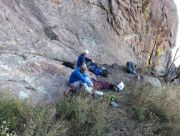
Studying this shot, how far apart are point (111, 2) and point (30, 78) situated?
7.13 meters

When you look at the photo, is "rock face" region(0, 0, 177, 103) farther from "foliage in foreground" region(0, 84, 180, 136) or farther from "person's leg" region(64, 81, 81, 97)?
"foliage in foreground" region(0, 84, 180, 136)

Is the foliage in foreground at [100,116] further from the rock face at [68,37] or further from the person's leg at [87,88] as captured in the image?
the rock face at [68,37]

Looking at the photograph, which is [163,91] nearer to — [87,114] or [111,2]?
[87,114]

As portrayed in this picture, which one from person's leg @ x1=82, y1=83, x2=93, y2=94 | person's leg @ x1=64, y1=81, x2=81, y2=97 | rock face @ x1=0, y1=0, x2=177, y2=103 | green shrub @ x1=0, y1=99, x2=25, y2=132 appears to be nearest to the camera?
green shrub @ x1=0, y1=99, x2=25, y2=132

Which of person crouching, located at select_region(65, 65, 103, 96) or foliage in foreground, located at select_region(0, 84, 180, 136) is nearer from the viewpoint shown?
foliage in foreground, located at select_region(0, 84, 180, 136)

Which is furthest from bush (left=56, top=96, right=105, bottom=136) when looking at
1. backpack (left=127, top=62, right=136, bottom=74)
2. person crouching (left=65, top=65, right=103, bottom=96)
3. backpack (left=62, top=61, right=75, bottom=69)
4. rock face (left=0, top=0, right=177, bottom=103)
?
backpack (left=127, top=62, right=136, bottom=74)

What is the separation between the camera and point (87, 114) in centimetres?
1205

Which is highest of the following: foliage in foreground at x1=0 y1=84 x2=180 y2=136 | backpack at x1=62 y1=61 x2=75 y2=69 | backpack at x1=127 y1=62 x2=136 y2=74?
foliage in foreground at x1=0 y1=84 x2=180 y2=136

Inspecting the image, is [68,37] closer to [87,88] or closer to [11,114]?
[87,88]

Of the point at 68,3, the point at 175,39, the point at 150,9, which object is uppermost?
the point at 68,3

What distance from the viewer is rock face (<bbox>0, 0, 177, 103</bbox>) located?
14.4 m

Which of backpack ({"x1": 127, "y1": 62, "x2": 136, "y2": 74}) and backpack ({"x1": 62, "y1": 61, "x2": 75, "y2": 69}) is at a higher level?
backpack ({"x1": 62, "y1": 61, "x2": 75, "y2": 69})

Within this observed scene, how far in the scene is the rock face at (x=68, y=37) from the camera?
47.1 ft

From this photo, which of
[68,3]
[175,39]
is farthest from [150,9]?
[68,3]
